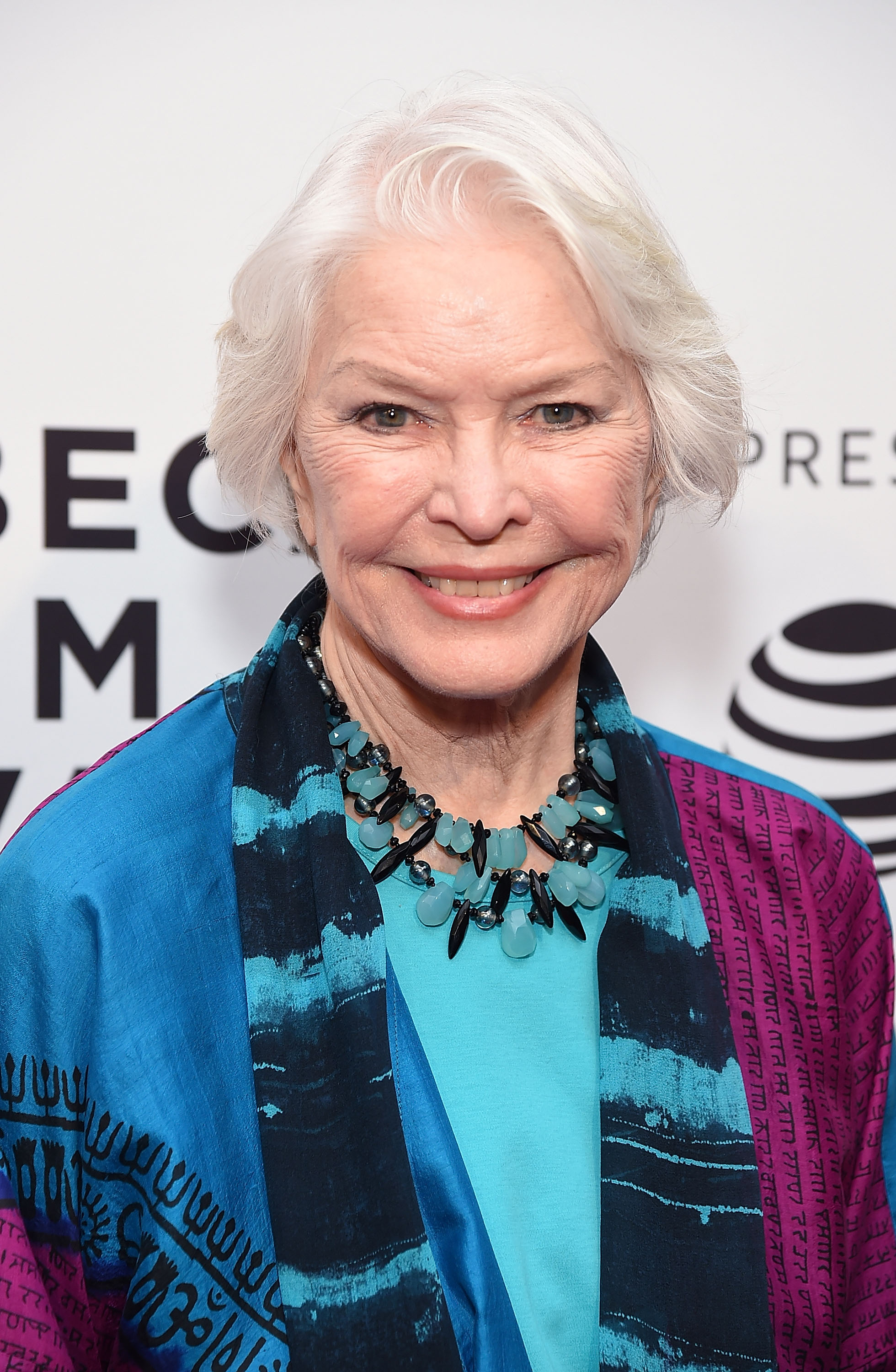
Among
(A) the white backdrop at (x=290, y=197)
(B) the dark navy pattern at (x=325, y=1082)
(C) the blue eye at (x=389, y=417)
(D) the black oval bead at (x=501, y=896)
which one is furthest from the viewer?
(A) the white backdrop at (x=290, y=197)

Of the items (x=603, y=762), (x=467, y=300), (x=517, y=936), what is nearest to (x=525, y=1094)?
(x=517, y=936)

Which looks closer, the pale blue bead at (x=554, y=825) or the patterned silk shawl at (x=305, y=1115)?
the patterned silk shawl at (x=305, y=1115)

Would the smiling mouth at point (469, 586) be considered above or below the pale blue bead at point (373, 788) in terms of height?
above

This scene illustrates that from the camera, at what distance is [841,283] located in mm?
1816

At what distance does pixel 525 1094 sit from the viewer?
1046 millimetres

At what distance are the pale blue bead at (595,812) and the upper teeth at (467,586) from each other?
28 centimetres

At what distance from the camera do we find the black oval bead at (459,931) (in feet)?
3.52

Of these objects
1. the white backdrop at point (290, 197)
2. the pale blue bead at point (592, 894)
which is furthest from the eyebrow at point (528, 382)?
the white backdrop at point (290, 197)

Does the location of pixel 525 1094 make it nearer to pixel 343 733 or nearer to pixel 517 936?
pixel 517 936

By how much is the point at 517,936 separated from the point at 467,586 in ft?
1.06

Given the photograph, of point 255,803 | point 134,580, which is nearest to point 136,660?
point 134,580

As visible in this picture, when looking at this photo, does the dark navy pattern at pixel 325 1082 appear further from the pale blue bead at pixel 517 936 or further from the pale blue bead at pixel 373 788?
the pale blue bead at pixel 517 936

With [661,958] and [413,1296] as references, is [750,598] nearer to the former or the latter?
[661,958]

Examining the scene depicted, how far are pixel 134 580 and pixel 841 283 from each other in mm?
1156
